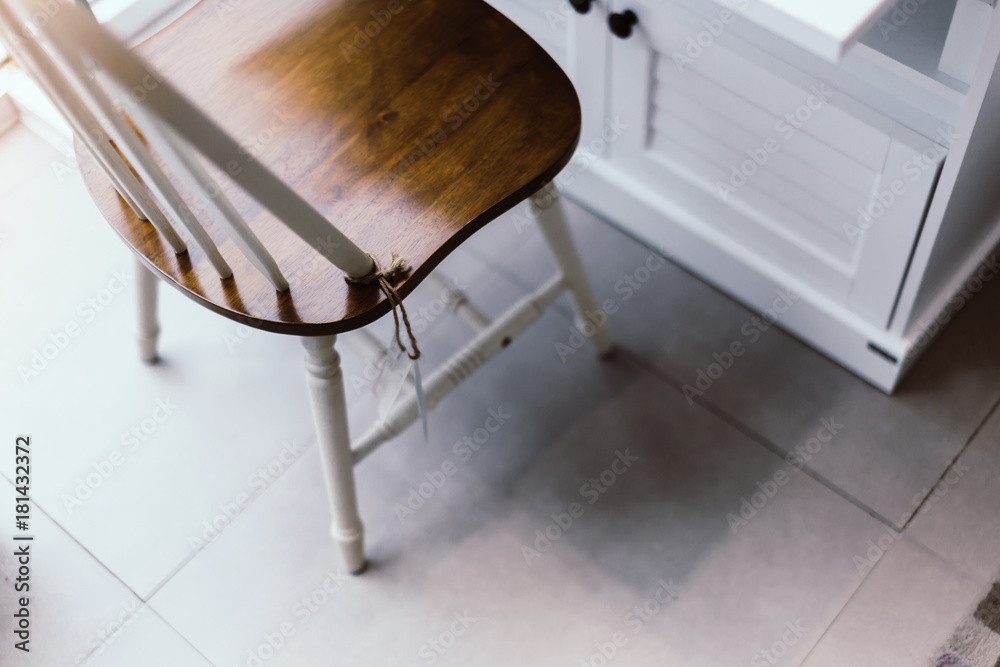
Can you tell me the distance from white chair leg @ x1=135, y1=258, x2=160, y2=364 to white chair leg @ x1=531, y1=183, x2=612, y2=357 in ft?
1.67

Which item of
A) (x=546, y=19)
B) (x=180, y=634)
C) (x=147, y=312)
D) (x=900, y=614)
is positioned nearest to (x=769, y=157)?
(x=546, y=19)

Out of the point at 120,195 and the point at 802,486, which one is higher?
the point at 120,195

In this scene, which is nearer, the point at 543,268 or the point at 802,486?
the point at 802,486

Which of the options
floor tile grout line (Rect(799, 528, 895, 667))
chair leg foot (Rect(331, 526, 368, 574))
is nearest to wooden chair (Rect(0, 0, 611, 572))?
chair leg foot (Rect(331, 526, 368, 574))

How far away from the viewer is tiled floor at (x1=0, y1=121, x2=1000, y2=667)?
128cm

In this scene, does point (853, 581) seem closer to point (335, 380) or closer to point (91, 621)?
point (335, 380)

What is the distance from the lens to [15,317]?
157cm

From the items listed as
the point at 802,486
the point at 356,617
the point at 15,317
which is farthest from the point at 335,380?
the point at 15,317

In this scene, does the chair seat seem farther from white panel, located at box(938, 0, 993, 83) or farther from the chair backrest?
white panel, located at box(938, 0, 993, 83)

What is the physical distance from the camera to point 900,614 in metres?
1.25

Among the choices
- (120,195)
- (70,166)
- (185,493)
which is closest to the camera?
(120,195)

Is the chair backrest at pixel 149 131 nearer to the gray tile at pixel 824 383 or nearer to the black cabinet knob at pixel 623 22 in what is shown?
the black cabinet knob at pixel 623 22

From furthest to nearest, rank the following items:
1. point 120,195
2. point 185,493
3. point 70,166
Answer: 1. point 70,166
2. point 185,493
3. point 120,195

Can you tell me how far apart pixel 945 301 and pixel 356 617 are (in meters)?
0.90
